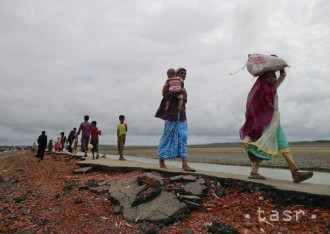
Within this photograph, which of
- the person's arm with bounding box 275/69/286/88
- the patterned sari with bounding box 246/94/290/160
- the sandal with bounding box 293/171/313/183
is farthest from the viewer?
the person's arm with bounding box 275/69/286/88

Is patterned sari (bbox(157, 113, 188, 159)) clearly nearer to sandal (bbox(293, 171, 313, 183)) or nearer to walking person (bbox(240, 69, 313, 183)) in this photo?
walking person (bbox(240, 69, 313, 183))

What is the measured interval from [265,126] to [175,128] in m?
2.20

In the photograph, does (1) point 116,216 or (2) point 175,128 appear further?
(2) point 175,128

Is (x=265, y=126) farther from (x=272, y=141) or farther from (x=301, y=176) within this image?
(x=301, y=176)

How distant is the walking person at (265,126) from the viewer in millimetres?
5527

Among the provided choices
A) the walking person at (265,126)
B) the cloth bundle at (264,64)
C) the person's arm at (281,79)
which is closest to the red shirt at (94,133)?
the walking person at (265,126)

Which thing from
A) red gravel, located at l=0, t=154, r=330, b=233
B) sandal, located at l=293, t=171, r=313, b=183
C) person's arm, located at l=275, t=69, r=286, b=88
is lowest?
red gravel, located at l=0, t=154, r=330, b=233

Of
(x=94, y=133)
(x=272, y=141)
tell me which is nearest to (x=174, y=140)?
(x=272, y=141)

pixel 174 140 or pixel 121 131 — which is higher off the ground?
pixel 121 131

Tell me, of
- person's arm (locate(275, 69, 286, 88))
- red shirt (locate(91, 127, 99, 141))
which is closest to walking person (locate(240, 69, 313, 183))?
person's arm (locate(275, 69, 286, 88))

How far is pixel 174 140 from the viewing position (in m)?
7.26

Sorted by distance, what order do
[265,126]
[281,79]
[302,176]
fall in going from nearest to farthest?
1. [302,176]
2. [265,126]
3. [281,79]

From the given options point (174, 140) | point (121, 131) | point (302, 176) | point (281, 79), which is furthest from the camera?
point (121, 131)

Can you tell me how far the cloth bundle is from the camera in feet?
18.5
